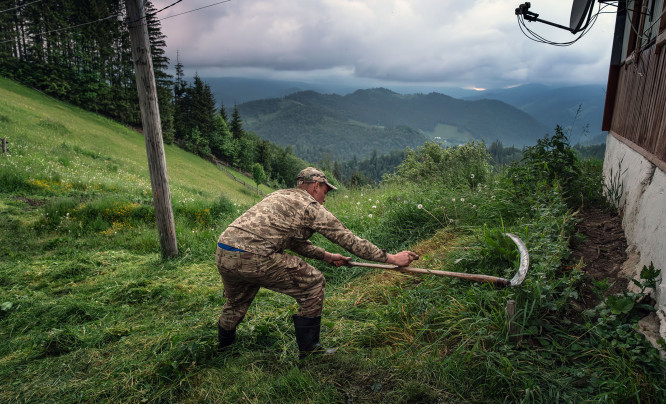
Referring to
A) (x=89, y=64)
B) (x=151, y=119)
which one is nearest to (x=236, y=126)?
(x=89, y=64)

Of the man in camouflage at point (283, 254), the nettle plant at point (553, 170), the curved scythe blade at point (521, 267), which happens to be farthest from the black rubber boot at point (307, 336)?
the nettle plant at point (553, 170)

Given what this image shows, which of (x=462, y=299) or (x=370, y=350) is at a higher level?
(x=462, y=299)

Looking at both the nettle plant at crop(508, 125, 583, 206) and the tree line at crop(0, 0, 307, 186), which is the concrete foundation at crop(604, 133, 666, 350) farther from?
A: the tree line at crop(0, 0, 307, 186)

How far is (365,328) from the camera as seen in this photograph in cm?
385

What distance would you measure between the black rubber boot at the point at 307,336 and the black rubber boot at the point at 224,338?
70 centimetres

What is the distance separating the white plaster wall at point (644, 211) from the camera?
125 inches

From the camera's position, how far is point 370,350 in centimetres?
353

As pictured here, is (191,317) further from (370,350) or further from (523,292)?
(523,292)

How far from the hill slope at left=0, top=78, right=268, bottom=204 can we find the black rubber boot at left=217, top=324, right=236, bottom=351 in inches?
312

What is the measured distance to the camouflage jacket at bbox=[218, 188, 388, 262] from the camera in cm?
329

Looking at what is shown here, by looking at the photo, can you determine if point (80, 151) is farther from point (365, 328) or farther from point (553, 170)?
point (553, 170)

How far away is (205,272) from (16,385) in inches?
119

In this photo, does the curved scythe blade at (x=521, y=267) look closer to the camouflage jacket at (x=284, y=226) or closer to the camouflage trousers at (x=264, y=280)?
the camouflage jacket at (x=284, y=226)

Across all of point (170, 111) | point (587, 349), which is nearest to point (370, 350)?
point (587, 349)
